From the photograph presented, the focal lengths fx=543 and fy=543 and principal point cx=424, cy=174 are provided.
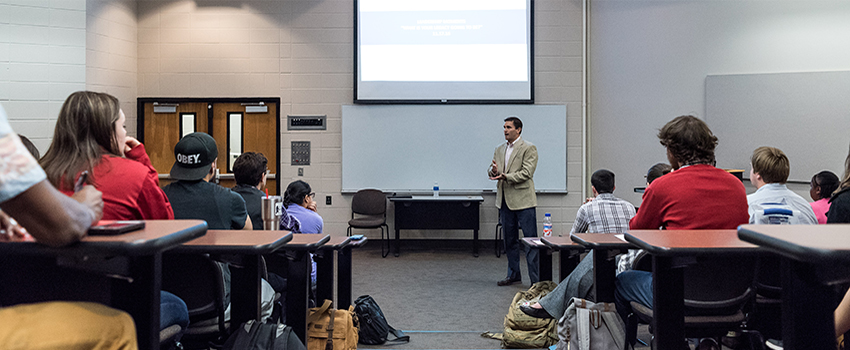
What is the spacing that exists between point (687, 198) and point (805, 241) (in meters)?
1.06

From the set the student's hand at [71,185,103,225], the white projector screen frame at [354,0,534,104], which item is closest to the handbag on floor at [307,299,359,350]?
the student's hand at [71,185,103,225]

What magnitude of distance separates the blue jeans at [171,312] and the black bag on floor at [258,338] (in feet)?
0.67

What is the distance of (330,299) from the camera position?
262 cm

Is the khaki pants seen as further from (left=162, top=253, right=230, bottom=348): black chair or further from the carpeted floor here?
the carpeted floor

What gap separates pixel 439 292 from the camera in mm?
4188

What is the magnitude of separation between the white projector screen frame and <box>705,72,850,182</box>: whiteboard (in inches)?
77.5

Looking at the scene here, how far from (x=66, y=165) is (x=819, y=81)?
5.78 meters

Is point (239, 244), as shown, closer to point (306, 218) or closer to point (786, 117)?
point (306, 218)

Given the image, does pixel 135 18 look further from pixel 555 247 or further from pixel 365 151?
pixel 555 247

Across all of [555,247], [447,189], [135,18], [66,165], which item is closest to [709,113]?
[447,189]

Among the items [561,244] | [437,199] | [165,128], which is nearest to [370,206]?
[437,199]

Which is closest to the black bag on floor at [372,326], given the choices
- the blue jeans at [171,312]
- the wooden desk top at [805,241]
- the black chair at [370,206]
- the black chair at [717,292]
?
the blue jeans at [171,312]

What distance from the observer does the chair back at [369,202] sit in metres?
6.09

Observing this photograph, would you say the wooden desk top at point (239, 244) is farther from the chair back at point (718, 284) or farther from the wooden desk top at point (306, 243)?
the chair back at point (718, 284)
